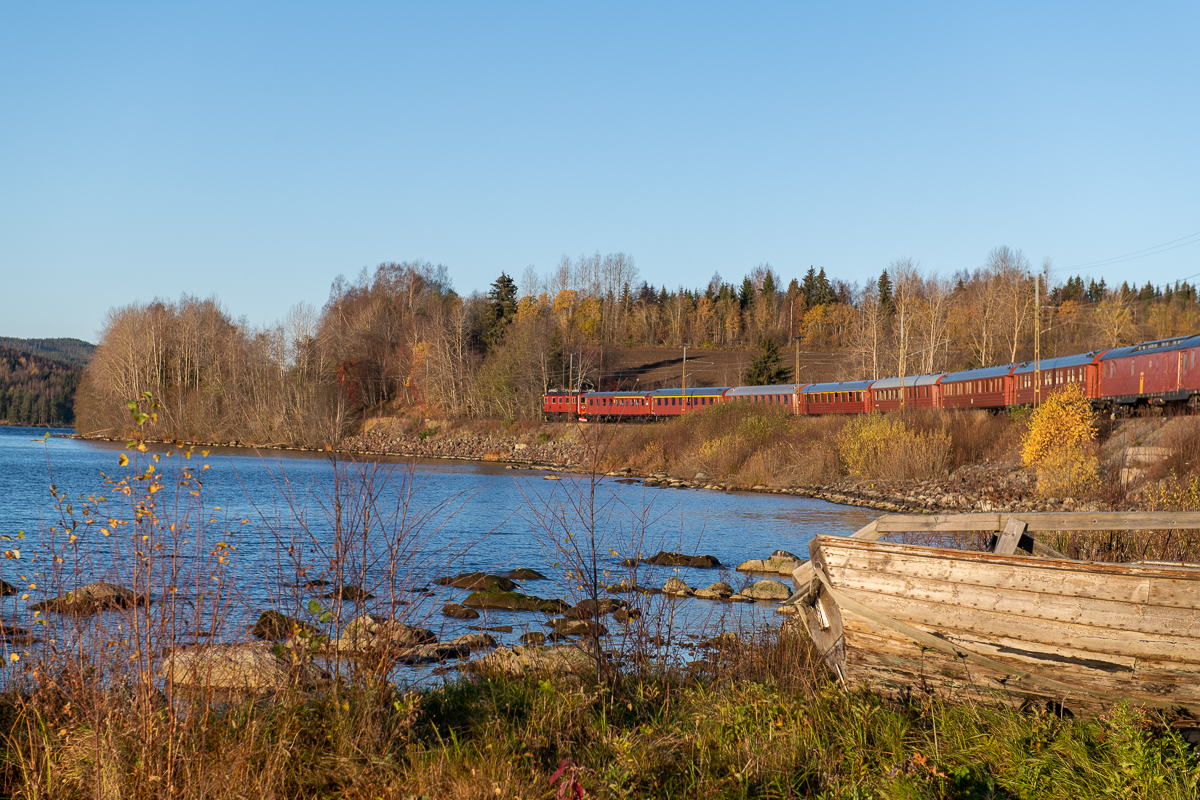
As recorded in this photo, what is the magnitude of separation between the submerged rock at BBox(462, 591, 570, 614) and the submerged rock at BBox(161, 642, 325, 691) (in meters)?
6.55

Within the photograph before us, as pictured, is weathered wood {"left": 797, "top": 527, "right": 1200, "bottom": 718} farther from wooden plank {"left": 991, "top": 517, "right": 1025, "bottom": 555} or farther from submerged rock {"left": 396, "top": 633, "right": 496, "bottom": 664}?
submerged rock {"left": 396, "top": 633, "right": 496, "bottom": 664}

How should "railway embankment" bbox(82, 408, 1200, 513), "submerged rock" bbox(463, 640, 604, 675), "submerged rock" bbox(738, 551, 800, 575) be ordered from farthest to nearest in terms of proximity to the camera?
"railway embankment" bbox(82, 408, 1200, 513)
"submerged rock" bbox(738, 551, 800, 575)
"submerged rock" bbox(463, 640, 604, 675)

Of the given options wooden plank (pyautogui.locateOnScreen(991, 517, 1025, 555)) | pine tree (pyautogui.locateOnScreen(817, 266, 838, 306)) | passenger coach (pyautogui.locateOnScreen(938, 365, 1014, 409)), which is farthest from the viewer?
pine tree (pyautogui.locateOnScreen(817, 266, 838, 306))

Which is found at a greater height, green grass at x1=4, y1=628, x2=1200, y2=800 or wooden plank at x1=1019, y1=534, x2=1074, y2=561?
wooden plank at x1=1019, y1=534, x2=1074, y2=561

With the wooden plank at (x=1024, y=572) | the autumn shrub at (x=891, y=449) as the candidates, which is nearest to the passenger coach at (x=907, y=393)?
the autumn shrub at (x=891, y=449)

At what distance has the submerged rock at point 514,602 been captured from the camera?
516 inches

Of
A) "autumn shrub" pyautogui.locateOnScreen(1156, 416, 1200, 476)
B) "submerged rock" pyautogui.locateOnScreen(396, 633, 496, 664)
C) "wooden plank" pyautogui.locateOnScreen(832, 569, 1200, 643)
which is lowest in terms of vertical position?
"submerged rock" pyautogui.locateOnScreen(396, 633, 496, 664)

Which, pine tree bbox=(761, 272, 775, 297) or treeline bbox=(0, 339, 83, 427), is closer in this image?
pine tree bbox=(761, 272, 775, 297)

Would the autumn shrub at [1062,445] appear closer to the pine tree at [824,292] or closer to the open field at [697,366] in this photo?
the open field at [697,366]

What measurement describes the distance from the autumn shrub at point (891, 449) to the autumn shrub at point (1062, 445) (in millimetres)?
6669

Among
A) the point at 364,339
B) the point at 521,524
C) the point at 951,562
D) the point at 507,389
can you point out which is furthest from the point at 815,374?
the point at 951,562

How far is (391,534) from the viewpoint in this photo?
40.2ft

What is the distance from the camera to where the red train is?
1171 inches

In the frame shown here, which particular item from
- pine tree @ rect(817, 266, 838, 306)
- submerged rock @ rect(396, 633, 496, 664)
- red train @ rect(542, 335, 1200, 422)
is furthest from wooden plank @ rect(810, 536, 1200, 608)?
pine tree @ rect(817, 266, 838, 306)
